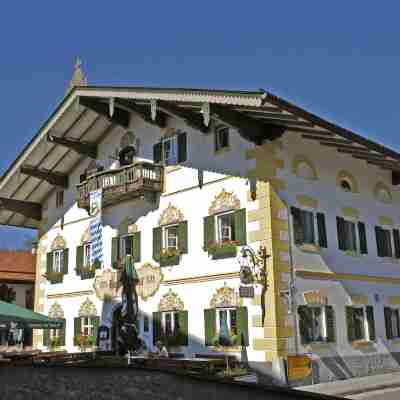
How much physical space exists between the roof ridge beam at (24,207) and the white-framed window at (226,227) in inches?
458

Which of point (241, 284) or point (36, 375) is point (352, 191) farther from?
point (36, 375)

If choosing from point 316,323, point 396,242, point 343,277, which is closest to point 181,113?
point 343,277

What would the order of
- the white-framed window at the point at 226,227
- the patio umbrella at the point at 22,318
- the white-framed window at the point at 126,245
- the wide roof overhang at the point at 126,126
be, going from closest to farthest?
1. the patio umbrella at the point at 22,318
2. the wide roof overhang at the point at 126,126
3. the white-framed window at the point at 226,227
4. the white-framed window at the point at 126,245

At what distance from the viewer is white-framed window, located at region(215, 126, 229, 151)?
57.6 ft

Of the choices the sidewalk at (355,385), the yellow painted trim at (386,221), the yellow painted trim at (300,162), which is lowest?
the sidewalk at (355,385)

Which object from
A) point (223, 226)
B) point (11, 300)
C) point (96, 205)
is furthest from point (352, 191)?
point (11, 300)

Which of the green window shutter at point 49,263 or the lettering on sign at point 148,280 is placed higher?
the green window shutter at point 49,263

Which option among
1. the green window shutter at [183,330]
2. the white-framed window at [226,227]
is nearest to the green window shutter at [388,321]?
the white-framed window at [226,227]

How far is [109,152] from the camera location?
22.1 meters

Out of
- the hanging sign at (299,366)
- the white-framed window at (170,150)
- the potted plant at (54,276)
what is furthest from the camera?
the potted plant at (54,276)

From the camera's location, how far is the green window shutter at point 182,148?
18.7 meters

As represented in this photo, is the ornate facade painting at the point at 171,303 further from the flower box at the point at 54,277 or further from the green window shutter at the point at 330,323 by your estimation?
the flower box at the point at 54,277

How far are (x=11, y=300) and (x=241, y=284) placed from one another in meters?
16.9

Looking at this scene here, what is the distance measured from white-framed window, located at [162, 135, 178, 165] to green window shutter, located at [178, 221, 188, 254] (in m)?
2.25
